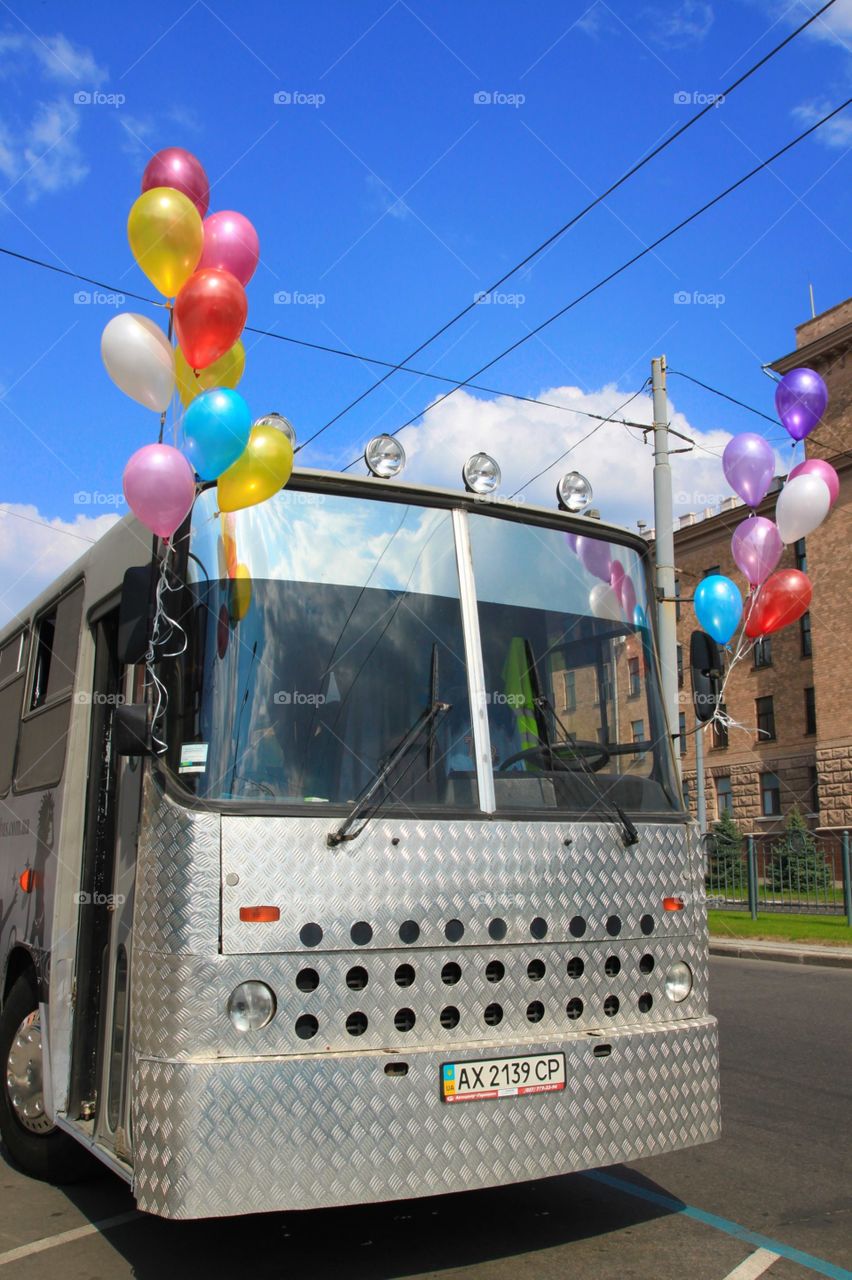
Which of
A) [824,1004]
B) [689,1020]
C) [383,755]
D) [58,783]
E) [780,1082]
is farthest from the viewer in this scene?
[824,1004]

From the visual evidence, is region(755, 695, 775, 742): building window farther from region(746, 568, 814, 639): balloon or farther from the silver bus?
the silver bus

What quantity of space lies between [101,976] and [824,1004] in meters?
8.17

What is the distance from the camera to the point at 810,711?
44219 mm

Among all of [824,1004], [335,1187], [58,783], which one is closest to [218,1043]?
[335,1187]

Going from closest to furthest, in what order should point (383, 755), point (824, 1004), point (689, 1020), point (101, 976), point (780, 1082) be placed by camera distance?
point (383, 755) → point (689, 1020) → point (101, 976) → point (780, 1082) → point (824, 1004)

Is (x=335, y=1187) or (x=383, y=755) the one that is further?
(x=383, y=755)

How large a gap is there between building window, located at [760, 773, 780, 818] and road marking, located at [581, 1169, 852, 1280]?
134ft

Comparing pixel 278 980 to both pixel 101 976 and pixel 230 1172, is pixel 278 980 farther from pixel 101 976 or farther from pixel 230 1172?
pixel 101 976

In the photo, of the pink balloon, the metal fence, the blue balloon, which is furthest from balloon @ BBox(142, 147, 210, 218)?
the metal fence

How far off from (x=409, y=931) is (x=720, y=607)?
625 cm

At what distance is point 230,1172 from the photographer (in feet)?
12.3

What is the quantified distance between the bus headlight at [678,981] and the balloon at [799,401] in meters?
7.26

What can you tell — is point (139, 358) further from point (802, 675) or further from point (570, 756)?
point (802, 675)

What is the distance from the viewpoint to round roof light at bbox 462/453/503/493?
5105mm
